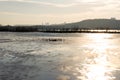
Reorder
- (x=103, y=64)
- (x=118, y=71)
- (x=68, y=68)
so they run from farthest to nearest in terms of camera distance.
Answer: (x=103, y=64) < (x=68, y=68) < (x=118, y=71)

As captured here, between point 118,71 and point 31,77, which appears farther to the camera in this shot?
point 118,71

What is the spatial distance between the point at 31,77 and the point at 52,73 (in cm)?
204

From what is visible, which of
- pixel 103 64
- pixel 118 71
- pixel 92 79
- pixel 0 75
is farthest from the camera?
pixel 103 64

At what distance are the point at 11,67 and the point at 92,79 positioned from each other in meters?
8.05

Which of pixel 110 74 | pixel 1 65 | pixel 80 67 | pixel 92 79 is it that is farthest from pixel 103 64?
pixel 1 65

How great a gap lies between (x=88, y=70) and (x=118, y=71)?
2309mm

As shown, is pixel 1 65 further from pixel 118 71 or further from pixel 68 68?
pixel 118 71

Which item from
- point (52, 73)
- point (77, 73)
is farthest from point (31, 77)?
point (77, 73)

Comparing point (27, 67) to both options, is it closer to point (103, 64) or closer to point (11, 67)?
point (11, 67)

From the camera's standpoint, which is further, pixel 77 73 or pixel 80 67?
pixel 80 67

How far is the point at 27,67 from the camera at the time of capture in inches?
964

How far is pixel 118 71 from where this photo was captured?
72.5ft

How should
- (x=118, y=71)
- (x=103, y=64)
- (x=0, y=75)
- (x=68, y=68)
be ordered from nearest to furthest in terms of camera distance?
1. (x=0, y=75)
2. (x=118, y=71)
3. (x=68, y=68)
4. (x=103, y=64)

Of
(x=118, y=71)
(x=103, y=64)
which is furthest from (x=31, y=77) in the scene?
(x=103, y=64)
